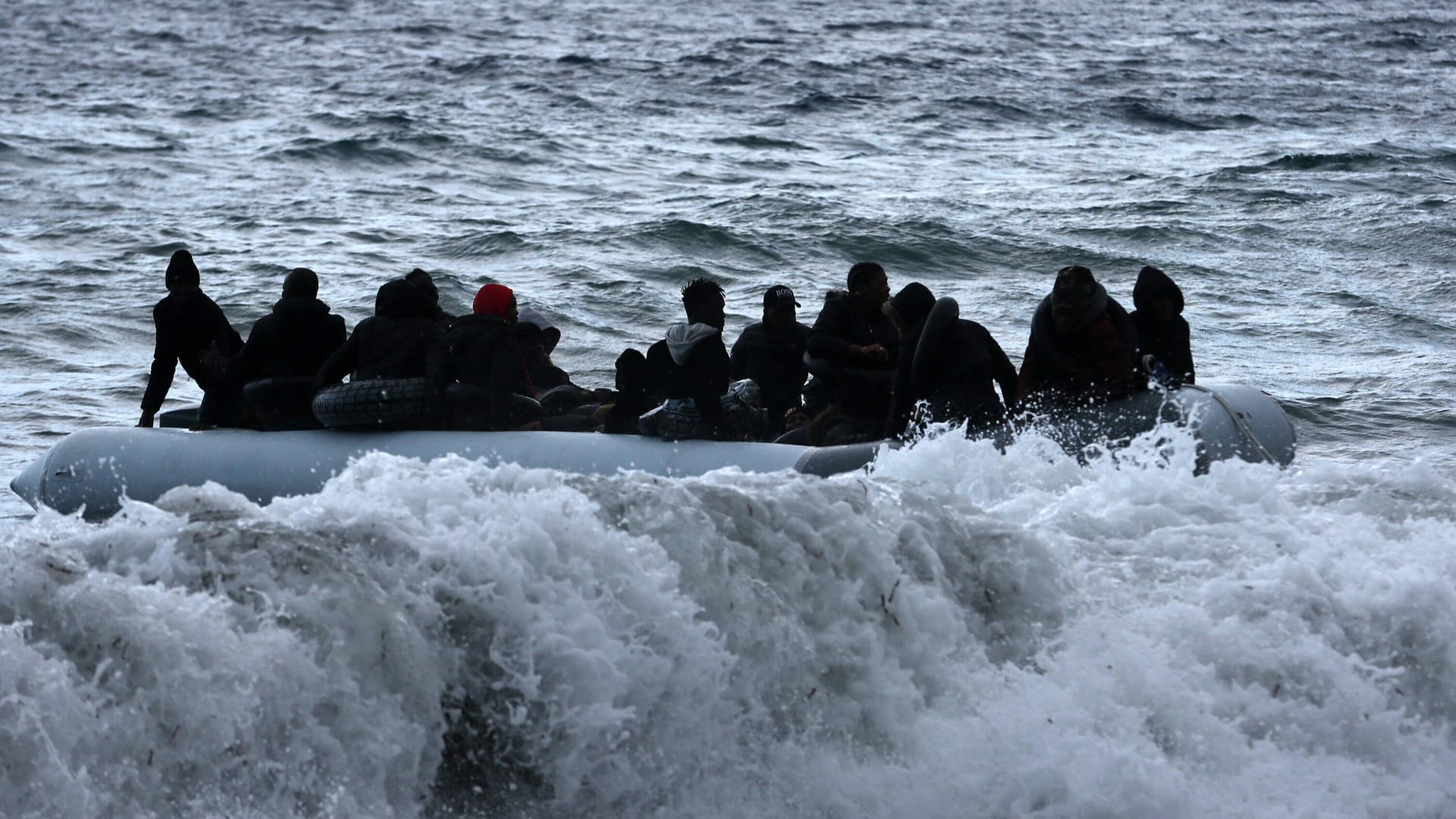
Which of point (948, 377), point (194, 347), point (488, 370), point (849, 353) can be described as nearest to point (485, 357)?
point (488, 370)

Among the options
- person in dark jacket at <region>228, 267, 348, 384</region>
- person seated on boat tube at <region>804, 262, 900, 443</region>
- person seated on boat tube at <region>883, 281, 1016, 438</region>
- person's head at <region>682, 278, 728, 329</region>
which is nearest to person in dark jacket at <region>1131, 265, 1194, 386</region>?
person seated on boat tube at <region>883, 281, 1016, 438</region>

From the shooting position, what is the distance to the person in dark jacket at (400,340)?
21.8ft

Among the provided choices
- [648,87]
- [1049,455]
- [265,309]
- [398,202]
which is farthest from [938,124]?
[1049,455]

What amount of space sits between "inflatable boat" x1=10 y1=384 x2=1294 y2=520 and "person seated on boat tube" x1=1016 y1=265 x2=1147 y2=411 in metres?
0.09

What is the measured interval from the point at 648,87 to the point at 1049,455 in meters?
19.0

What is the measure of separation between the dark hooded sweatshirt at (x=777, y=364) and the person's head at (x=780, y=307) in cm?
3

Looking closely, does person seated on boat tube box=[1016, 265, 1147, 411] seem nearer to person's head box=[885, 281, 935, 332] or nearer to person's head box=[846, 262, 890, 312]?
person's head box=[885, 281, 935, 332]

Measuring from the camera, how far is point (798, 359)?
703cm

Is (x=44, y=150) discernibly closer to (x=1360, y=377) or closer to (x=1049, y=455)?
(x=1360, y=377)

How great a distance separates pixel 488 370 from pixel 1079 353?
253 cm

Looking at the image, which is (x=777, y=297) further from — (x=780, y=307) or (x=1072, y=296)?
(x=1072, y=296)

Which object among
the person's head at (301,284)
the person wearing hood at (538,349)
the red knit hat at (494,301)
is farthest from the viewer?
the person wearing hood at (538,349)

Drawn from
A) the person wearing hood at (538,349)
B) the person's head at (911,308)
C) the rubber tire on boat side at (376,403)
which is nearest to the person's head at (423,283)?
the rubber tire on boat side at (376,403)

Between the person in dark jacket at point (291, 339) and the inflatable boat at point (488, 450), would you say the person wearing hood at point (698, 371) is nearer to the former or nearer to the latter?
the inflatable boat at point (488, 450)
